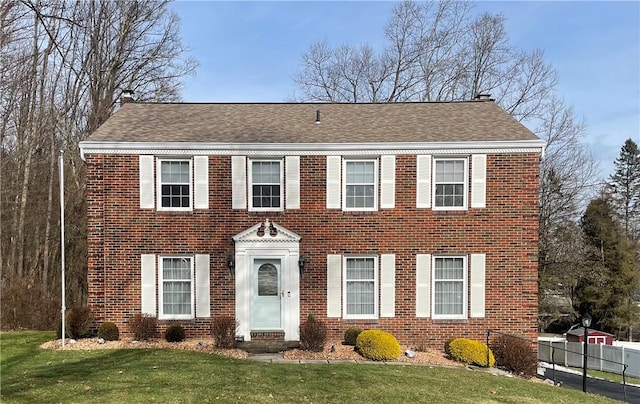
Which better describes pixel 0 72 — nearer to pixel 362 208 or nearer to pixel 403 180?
pixel 362 208

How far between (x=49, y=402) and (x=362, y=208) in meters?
8.50

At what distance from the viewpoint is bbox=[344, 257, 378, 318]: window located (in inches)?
486

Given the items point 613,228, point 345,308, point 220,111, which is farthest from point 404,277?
point 613,228

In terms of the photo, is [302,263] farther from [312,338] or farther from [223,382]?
[223,382]

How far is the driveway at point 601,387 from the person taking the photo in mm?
15623

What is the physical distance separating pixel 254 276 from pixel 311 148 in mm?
3996

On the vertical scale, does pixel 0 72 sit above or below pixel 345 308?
above

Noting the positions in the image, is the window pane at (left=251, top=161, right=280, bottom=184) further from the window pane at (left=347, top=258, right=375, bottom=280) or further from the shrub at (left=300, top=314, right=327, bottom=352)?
the shrub at (left=300, top=314, right=327, bottom=352)

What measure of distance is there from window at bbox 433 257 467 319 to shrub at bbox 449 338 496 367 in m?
0.98

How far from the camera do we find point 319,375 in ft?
29.0

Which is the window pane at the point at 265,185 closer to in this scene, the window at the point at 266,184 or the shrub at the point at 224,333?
the window at the point at 266,184

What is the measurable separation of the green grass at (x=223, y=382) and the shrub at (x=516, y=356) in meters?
1.35

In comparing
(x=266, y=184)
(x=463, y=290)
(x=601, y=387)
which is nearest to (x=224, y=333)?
(x=266, y=184)

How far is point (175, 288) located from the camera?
40.2ft
